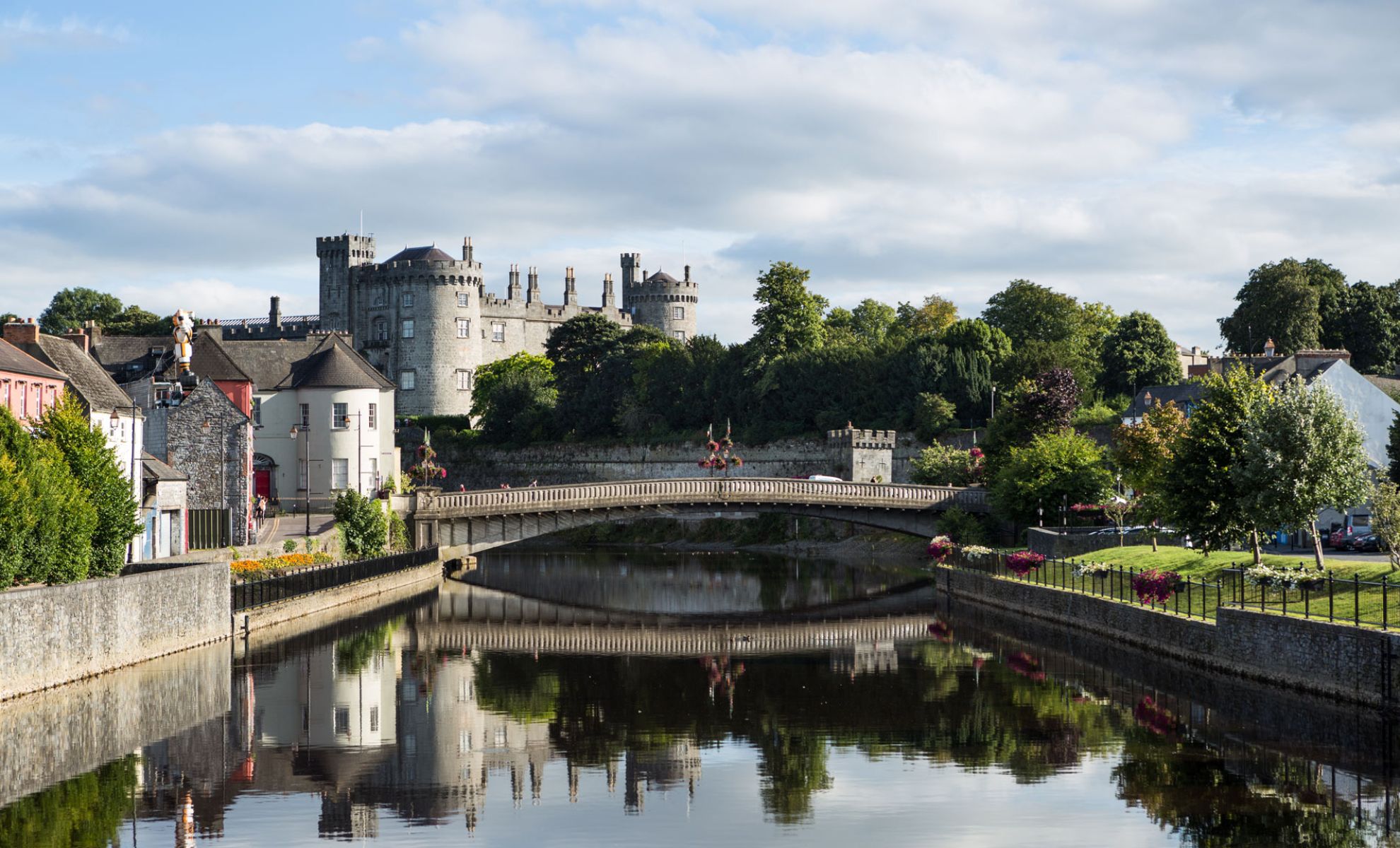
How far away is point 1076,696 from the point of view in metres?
32.3

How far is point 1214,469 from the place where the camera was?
40125mm

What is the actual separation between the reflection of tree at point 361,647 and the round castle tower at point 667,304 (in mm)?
94348

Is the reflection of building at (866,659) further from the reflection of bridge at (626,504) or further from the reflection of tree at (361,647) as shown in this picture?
the reflection of bridge at (626,504)

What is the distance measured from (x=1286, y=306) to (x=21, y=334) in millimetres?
65144

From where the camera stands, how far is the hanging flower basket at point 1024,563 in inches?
1957

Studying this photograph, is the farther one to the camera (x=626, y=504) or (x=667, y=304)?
(x=667, y=304)

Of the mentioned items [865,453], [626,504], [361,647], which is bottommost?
[361,647]

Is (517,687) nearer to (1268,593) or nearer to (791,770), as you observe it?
(791,770)

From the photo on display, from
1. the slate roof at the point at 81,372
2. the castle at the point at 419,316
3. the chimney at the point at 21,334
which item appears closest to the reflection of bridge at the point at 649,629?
the slate roof at the point at 81,372

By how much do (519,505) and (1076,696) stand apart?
3651 cm

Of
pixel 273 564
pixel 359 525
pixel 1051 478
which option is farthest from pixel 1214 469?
pixel 359 525

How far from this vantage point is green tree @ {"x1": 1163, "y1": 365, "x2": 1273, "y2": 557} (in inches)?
1576

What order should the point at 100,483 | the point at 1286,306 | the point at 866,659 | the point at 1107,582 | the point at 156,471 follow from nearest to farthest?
the point at 100,483, the point at 866,659, the point at 1107,582, the point at 156,471, the point at 1286,306

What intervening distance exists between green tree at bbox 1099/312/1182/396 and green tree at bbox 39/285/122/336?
72.2 meters
